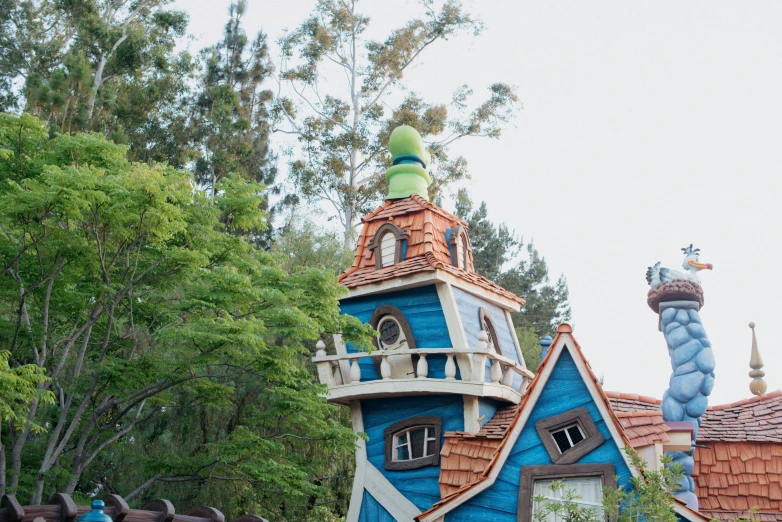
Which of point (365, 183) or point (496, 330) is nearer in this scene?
point (496, 330)

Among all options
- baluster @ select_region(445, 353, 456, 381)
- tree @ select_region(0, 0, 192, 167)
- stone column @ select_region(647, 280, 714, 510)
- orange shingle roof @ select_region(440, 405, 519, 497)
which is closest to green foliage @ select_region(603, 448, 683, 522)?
stone column @ select_region(647, 280, 714, 510)

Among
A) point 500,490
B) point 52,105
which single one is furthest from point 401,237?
point 52,105

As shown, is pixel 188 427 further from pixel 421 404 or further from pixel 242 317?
pixel 242 317

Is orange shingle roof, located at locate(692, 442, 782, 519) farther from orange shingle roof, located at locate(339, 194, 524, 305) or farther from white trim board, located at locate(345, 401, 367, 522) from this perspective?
white trim board, located at locate(345, 401, 367, 522)

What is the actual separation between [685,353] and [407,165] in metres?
6.12

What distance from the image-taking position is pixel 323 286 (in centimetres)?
1051

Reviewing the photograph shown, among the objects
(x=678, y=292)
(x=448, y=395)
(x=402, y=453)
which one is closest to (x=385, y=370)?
(x=448, y=395)

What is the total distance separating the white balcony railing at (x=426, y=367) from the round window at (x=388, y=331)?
32 centimetres

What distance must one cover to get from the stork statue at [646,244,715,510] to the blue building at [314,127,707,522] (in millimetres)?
515

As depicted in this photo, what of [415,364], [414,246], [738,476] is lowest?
[738,476]

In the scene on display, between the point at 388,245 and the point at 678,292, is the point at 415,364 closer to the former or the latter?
the point at 388,245

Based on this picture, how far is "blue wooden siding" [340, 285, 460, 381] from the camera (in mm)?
12656

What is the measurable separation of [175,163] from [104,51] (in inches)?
143

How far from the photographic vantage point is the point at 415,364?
1273cm
